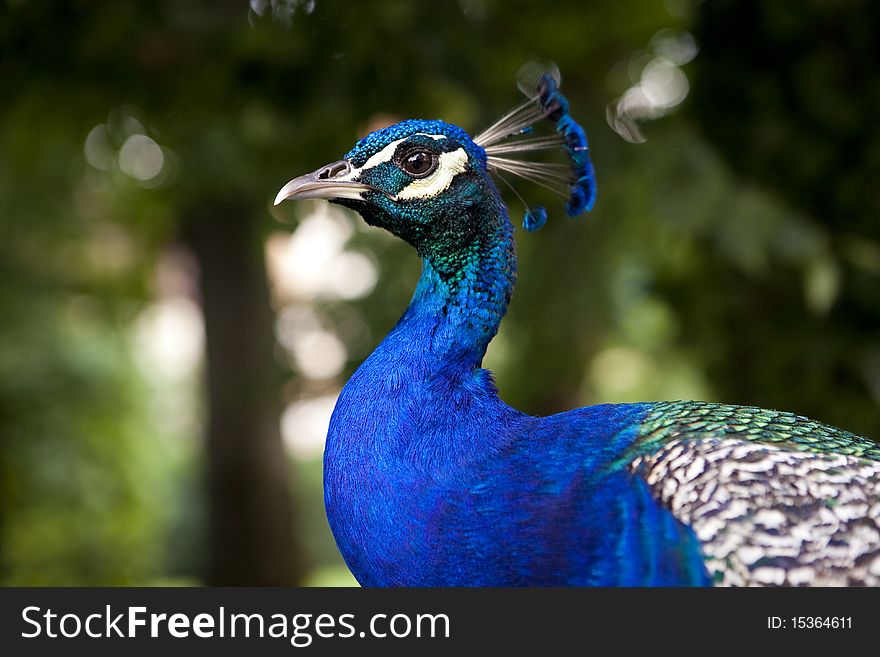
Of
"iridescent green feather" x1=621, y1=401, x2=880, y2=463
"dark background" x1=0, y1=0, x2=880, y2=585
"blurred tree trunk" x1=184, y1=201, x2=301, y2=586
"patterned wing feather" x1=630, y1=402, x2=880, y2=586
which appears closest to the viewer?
"patterned wing feather" x1=630, y1=402, x2=880, y2=586

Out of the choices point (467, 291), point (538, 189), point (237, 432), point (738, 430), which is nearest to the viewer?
point (738, 430)

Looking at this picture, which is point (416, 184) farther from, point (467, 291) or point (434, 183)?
point (467, 291)

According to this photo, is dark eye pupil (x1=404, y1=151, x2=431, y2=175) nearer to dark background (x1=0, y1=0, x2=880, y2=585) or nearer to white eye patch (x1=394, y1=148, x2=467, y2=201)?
white eye patch (x1=394, y1=148, x2=467, y2=201)

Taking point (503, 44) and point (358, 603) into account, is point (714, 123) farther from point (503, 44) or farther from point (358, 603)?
point (358, 603)

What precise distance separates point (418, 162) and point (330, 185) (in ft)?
0.51

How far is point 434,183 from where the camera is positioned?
169 centimetres

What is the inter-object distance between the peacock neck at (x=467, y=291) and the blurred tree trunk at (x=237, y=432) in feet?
18.4

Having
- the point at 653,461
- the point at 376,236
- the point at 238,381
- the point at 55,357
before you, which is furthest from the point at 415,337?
the point at 55,357

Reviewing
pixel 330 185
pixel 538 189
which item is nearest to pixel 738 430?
pixel 330 185

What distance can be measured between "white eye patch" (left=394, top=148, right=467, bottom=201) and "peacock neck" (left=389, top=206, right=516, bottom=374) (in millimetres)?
75

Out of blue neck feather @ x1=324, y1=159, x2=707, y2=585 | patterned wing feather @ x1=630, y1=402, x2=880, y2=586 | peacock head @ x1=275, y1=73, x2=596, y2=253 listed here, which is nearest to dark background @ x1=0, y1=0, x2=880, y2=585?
peacock head @ x1=275, y1=73, x2=596, y2=253

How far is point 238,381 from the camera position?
7.00 m

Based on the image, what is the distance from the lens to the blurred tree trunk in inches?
287

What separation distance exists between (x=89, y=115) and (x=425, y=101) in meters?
1.59
